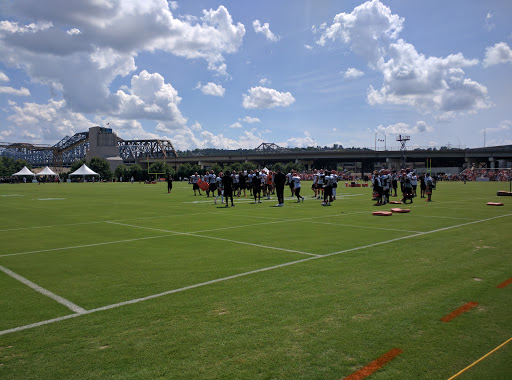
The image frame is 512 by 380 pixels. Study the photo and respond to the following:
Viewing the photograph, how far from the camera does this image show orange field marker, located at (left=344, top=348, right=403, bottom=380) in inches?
143

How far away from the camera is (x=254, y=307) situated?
543 centimetres

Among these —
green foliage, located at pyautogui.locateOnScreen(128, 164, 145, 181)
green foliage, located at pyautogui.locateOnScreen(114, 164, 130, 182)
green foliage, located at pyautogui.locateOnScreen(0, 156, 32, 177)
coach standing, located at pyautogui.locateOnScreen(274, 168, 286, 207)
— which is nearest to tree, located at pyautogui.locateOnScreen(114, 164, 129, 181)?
green foliage, located at pyautogui.locateOnScreen(114, 164, 130, 182)

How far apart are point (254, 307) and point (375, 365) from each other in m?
1.98

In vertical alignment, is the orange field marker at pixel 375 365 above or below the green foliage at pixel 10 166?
below

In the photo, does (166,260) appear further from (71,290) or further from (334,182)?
(334,182)

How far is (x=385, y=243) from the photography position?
10.3 meters

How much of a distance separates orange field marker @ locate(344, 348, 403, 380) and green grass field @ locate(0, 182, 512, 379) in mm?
63

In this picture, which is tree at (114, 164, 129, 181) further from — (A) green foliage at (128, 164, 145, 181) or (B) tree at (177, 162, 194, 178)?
(B) tree at (177, 162, 194, 178)

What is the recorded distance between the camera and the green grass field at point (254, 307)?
3.89 m

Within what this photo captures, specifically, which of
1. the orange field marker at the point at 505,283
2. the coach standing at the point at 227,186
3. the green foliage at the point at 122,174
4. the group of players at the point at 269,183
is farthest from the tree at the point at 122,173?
the orange field marker at the point at 505,283

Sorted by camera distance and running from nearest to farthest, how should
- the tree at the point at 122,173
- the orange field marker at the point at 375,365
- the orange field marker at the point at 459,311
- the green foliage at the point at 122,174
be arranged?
1. the orange field marker at the point at 375,365
2. the orange field marker at the point at 459,311
3. the green foliage at the point at 122,174
4. the tree at the point at 122,173

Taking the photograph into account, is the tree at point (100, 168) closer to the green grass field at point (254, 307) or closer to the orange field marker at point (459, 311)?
the green grass field at point (254, 307)

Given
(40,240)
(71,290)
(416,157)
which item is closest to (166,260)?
(71,290)

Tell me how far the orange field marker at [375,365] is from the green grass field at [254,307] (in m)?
0.06
